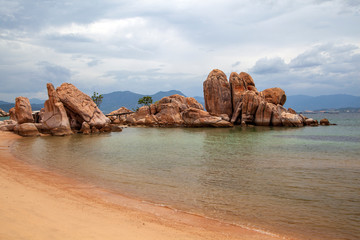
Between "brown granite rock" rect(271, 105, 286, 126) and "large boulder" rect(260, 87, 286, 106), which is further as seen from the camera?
"large boulder" rect(260, 87, 286, 106)

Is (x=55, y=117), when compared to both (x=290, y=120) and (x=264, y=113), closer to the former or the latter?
(x=264, y=113)

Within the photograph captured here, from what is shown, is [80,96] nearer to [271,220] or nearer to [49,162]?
[49,162]

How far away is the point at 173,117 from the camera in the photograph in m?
57.6

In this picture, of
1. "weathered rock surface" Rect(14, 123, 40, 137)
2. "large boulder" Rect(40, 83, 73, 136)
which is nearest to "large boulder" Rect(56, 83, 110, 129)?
"large boulder" Rect(40, 83, 73, 136)

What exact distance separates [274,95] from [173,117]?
25914 mm

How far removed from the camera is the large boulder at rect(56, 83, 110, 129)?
126 ft

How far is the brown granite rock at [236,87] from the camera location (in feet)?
199

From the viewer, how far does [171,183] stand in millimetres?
12266

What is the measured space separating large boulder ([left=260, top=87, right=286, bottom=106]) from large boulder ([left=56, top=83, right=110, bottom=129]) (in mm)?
40429

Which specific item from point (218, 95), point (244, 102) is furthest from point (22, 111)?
point (244, 102)

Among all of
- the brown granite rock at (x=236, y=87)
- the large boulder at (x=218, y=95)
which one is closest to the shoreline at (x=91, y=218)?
the large boulder at (x=218, y=95)

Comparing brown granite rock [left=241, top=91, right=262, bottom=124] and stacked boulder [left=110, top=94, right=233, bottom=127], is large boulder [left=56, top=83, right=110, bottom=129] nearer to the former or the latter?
stacked boulder [left=110, top=94, right=233, bottom=127]

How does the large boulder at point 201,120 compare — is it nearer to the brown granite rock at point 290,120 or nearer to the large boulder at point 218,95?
the large boulder at point 218,95

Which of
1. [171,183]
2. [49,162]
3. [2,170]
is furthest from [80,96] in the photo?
[171,183]
